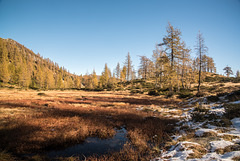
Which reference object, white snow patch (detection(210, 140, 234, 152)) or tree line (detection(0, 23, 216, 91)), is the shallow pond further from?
tree line (detection(0, 23, 216, 91))

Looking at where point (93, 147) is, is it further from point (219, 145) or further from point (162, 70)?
point (162, 70)

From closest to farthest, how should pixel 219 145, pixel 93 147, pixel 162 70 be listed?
1. pixel 219 145
2. pixel 93 147
3. pixel 162 70

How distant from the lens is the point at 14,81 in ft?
179

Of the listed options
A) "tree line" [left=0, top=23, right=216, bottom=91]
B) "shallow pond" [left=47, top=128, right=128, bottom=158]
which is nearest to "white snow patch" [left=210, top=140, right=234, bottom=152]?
"shallow pond" [left=47, top=128, right=128, bottom=158]

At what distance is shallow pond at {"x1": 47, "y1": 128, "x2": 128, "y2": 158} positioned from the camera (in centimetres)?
389

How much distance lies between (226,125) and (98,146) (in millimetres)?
5787

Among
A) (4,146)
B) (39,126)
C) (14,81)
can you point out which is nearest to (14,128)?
(39,126)

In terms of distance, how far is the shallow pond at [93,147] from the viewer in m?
3.89

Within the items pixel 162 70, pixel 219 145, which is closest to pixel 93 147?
pixel 219 145

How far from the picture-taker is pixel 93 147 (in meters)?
4.39

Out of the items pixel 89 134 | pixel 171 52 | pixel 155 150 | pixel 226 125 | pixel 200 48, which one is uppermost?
pixel 200 48

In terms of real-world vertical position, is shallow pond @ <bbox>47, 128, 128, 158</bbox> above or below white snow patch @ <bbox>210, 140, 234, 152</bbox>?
below

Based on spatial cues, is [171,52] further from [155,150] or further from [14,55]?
[14,55]

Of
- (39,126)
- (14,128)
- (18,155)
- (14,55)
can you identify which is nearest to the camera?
(18,155)
